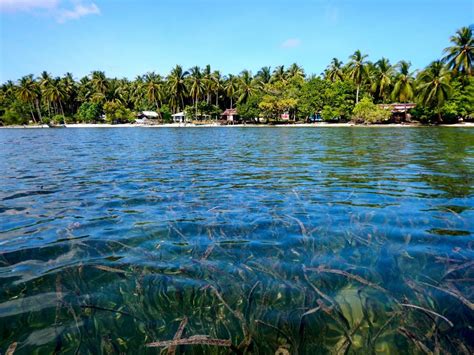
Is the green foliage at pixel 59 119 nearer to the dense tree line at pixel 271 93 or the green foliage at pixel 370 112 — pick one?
the dense tree line at pixel 271 93

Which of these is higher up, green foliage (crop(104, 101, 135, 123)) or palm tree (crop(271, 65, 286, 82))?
palm tree (crop(271, 65, 286, 82))

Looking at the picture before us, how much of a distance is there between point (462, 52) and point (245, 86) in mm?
53211

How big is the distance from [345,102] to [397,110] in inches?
542

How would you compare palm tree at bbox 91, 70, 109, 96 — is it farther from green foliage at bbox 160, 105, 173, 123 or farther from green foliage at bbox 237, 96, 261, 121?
green foliage at bbox 237, 96, 261, 121

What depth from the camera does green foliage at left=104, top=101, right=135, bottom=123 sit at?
9169 cm

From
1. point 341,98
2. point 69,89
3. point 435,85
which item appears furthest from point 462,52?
point 69,89

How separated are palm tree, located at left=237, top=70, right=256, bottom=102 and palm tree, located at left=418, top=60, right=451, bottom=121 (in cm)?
4516

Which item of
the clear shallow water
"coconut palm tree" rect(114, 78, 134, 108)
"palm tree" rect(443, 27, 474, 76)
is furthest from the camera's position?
"coconut palm tree" rect(114, 78, 134, 108)

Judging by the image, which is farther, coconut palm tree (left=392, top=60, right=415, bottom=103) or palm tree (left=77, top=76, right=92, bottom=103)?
palm tree (left=77, top=76, right=92, bottom=103)

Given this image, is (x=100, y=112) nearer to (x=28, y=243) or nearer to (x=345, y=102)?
(x=345, y=102)

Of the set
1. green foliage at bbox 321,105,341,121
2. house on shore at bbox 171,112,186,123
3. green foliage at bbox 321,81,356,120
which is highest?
green foliage at bbox 321,81,356,120

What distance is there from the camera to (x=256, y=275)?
4.07 meters

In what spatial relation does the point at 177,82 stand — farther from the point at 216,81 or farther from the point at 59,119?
the point at 59,119

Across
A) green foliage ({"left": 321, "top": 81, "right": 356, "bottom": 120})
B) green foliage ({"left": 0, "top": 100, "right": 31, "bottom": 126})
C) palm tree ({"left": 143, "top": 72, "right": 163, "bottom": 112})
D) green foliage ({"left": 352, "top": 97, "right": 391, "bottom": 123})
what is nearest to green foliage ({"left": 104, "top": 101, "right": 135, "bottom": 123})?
palm tree ({"left": 143, "top": 72, "right": 163, "bottom": 112})
